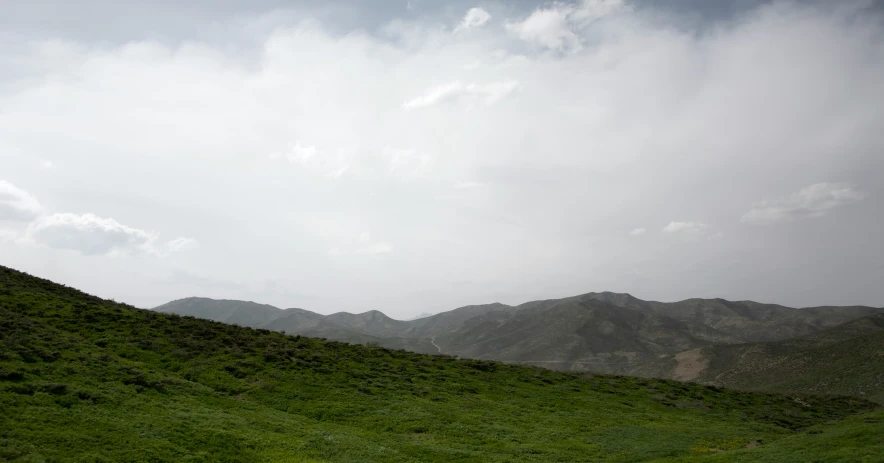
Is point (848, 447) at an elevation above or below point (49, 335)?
below

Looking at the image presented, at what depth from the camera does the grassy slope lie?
684 inches

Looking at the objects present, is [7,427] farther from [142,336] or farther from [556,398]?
[556,398]

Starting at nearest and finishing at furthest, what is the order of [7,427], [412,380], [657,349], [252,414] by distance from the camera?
[7,427] → [252,414] → [412,380] → [657,349]

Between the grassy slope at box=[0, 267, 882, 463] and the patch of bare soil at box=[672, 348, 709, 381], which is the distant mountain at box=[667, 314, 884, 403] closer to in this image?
the patch of bare soil at box=[672, 348, 709, 381]

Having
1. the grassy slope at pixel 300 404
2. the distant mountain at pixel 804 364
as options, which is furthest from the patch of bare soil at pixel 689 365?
the grassy slope at pixel 300 404

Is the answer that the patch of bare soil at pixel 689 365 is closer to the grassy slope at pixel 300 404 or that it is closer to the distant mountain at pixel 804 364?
the distant mountain at pixel 804 364

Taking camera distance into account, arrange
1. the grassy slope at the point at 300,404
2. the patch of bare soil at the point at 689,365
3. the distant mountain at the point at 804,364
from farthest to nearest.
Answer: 1. the patch of bare soil at the point at 689,365
2. the distant mountain at the point at 804,364
3. the grassy slope at the point at 300,404

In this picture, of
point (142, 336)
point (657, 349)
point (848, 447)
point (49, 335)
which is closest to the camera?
point (848, 447)

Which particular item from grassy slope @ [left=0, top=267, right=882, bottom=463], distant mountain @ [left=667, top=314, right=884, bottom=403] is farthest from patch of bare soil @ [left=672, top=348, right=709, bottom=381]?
grassy slope @ [left=0, top=267, right=882, bottom=463]

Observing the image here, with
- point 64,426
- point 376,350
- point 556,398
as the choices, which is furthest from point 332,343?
point 64,426

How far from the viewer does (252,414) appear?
23062 mm

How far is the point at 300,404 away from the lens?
26906 millimetres

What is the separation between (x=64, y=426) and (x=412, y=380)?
24381mm

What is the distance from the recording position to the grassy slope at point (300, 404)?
17375 millimetres
